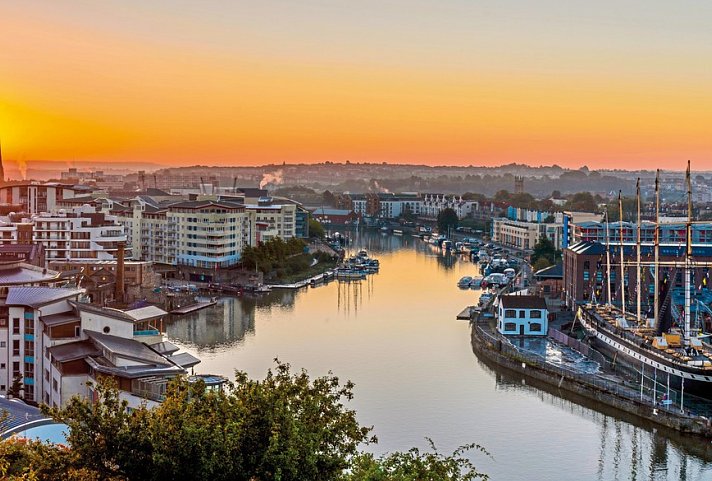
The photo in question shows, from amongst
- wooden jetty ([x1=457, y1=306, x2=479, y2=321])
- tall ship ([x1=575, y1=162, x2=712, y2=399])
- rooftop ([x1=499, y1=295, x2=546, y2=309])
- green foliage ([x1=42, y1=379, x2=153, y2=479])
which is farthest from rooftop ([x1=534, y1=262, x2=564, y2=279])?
green foliage ([x1=42, y1=379, x2=153, y2=479])

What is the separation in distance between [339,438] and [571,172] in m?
70.9

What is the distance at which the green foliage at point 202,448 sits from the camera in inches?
107

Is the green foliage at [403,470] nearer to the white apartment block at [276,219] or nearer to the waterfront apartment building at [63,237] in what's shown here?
the waterfront apartment building at [63,237]

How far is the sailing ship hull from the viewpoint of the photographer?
6656 mm

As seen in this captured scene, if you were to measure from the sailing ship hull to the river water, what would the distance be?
725 mm

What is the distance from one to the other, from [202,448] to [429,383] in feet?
15.8

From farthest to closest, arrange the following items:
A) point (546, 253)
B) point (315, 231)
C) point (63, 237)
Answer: point (315, 231), point (546, 253), point (63, 237)

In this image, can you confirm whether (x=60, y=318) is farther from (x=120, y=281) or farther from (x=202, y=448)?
(x=120, y=281)

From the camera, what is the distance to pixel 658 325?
866cm

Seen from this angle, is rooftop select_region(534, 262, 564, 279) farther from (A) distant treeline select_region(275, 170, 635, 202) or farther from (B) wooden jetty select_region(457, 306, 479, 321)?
(A) distant treeline select_region(275, 170, 635, 202)

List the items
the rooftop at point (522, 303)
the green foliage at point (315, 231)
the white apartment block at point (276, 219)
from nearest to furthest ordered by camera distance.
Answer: the rooftop at point (522, 303), the white apartment block at point (276, 219), the green foliage at point (315, 231)

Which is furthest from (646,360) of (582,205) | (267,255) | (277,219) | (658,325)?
(582,205)

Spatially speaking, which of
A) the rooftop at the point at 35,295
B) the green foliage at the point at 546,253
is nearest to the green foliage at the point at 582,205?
the green foliage at the point at 546,253

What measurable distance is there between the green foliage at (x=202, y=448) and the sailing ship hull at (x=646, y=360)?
427cm
